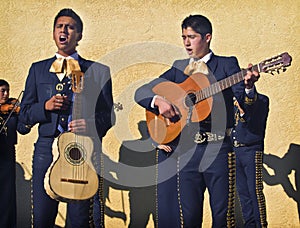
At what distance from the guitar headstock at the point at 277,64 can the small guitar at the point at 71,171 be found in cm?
156

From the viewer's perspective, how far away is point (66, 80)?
6910 mm

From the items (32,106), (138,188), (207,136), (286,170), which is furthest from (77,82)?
(286,170)

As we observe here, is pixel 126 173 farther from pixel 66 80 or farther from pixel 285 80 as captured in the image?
pixel 285 80

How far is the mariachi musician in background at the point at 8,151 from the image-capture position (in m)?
7.22

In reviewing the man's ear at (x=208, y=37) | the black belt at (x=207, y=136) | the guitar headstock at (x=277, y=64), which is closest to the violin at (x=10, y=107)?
the black belt at (x=207, y=136)

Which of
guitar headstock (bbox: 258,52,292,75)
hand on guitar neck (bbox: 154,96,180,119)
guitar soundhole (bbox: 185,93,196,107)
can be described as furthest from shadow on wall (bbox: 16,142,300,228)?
guitar headstock (bbox: 258,52,292,75)

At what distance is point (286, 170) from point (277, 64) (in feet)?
4.32

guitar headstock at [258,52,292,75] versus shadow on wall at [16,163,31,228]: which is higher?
guitar headstock at [258,52,292,75]

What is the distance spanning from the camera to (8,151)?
24.1 ft

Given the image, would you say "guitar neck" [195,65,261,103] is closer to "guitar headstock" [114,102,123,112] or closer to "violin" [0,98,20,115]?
"guitar headstock" [114,102,123,112]

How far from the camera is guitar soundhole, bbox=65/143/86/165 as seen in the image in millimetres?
6633

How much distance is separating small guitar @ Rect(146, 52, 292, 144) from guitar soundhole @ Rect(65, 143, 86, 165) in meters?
0.70

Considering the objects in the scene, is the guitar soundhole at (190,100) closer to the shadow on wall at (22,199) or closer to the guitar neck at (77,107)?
the guitar neck at (77,107)

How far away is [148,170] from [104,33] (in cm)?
134
